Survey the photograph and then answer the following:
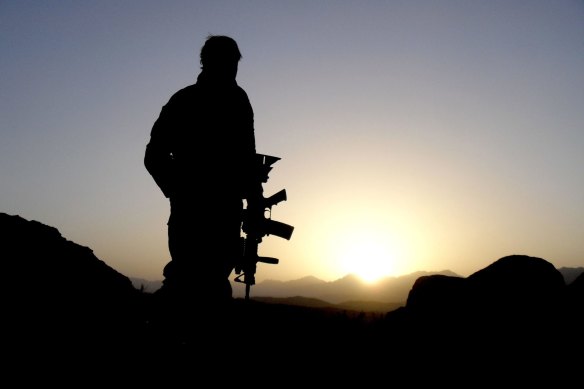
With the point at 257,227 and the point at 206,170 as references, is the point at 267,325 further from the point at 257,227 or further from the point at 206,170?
the point at 206,170

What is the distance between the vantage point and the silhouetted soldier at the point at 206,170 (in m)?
3.30

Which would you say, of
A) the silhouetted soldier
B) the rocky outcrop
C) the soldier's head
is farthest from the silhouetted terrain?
the soldier's head

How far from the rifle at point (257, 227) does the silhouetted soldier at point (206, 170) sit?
24 centimetres

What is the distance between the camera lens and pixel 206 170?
3.47 m

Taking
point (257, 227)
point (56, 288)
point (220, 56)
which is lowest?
point (56, 288)

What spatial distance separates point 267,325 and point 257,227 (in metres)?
1.86

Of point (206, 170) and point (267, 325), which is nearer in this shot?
point (206, 170)

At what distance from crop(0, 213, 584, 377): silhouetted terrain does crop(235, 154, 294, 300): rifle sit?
1.75 ft

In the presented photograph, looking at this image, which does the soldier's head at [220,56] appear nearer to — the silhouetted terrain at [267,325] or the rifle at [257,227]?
the rifle at [257,227]

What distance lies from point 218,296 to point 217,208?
2.68ft

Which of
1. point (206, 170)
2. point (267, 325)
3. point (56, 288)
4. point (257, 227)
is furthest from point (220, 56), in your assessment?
point (267, 325)

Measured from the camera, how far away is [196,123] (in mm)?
3574

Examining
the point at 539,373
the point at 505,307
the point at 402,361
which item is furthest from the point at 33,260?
the point at 505,307

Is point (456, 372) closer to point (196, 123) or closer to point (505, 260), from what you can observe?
point (196, 123)
